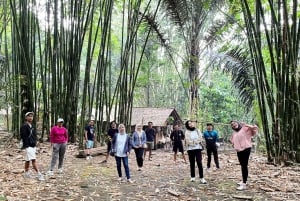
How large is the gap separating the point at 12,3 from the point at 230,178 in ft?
18.8

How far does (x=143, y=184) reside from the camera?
562 centimetres

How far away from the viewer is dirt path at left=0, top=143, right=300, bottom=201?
4676mm

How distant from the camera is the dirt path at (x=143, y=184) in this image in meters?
4.68

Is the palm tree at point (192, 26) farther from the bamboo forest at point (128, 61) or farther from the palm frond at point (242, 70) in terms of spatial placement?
the palm frond at point (242, 70)

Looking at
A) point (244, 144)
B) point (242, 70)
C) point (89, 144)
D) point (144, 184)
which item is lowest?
point (144, 184)

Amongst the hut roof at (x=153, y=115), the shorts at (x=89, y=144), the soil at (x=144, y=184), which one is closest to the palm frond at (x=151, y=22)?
the shorts at (x=89, y=144)

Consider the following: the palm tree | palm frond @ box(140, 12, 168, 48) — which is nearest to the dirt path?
palm frond @ box(140, 12, 168, 48)

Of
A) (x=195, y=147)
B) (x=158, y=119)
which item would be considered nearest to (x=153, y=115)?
(x=158, y=119)

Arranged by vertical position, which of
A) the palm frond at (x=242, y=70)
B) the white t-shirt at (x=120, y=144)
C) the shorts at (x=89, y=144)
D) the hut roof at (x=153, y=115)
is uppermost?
the palm frond at (x=242, y=70)

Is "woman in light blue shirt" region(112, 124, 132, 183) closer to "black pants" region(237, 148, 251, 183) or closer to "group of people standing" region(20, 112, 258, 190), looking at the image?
"group of people standing" region(20, 112, 258, 190)

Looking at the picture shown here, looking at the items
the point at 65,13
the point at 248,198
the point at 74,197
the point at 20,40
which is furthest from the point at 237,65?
the point at 74,197

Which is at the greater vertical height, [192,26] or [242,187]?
[192,26]

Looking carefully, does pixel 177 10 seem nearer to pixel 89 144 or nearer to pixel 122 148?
pixel 89 144

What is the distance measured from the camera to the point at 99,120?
10.3 meters
